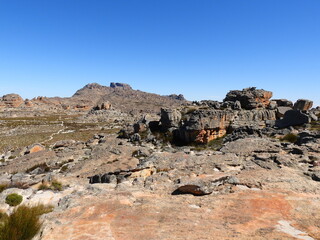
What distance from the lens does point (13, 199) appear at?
11703mm

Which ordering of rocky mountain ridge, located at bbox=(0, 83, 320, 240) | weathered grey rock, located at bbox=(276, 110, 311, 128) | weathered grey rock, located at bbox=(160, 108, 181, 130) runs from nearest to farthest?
rocky mountain ridge, located at bbox=(0, 83, 320, 240) → weathered grey rock, located at bbox=(276, 110, 311, 128) → weathered grey rock, located at bbox=(160, 108, 181, 130)

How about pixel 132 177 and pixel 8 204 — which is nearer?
pixel 8 204

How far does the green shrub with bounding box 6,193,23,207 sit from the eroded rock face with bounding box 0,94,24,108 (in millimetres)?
186624

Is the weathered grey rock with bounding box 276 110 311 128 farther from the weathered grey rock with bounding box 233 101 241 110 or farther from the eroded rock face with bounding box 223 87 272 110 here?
the eroded rock face with bounding box 223 87 272 110

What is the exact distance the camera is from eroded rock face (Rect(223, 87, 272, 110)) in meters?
41.8

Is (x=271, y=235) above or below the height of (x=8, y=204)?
above

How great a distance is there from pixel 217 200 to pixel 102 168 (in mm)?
13563

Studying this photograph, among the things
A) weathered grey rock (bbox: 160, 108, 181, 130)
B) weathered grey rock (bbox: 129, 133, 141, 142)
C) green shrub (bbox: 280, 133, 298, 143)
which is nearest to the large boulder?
green shrub (bbox: 280, 133, 298, 143)

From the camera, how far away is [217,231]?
783 centimetres

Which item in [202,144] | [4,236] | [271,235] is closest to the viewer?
[4,236]

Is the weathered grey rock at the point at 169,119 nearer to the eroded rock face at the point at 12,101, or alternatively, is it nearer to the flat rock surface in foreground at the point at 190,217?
the flat rock surface in foreground at the point at 190,217

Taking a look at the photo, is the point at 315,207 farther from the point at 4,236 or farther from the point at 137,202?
the point at 4,236

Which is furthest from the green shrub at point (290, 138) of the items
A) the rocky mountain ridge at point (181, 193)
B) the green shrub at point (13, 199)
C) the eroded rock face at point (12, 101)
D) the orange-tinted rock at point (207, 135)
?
the eroded rock face at point (12, 101)

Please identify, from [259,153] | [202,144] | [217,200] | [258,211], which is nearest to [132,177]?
[217,200]
